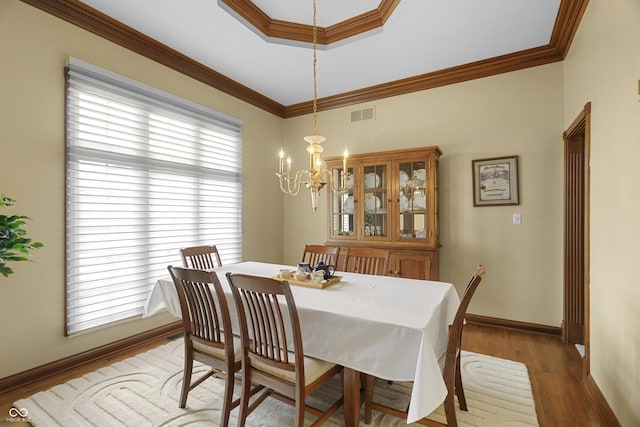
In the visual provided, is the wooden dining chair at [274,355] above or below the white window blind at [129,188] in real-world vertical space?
below

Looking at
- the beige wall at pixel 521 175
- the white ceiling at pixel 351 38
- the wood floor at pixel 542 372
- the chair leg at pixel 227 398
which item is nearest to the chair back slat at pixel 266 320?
the chair leg at pixel 227 398

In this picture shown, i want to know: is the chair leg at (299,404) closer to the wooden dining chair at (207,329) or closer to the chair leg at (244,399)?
the chair leg at (244,399)

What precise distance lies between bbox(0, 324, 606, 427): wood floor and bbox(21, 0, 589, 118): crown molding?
280 centimetres

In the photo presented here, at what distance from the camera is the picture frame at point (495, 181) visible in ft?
11.0

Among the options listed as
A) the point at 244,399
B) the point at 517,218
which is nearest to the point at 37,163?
the point at 244,399

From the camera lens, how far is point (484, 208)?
3496mm

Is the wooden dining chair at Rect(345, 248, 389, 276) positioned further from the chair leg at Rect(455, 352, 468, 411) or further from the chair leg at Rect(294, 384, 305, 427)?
the chair leg at Rect(294, 384, 305, 427)

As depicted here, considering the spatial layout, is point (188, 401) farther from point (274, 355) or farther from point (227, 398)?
point (274, 355)

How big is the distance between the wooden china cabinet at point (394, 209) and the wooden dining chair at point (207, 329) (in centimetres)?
169

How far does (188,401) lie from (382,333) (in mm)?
1499

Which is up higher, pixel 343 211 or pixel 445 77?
pixel 445 77

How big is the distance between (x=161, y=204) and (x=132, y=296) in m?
0.93

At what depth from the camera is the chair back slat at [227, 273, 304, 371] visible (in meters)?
1.49

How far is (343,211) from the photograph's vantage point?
3.99 meters
